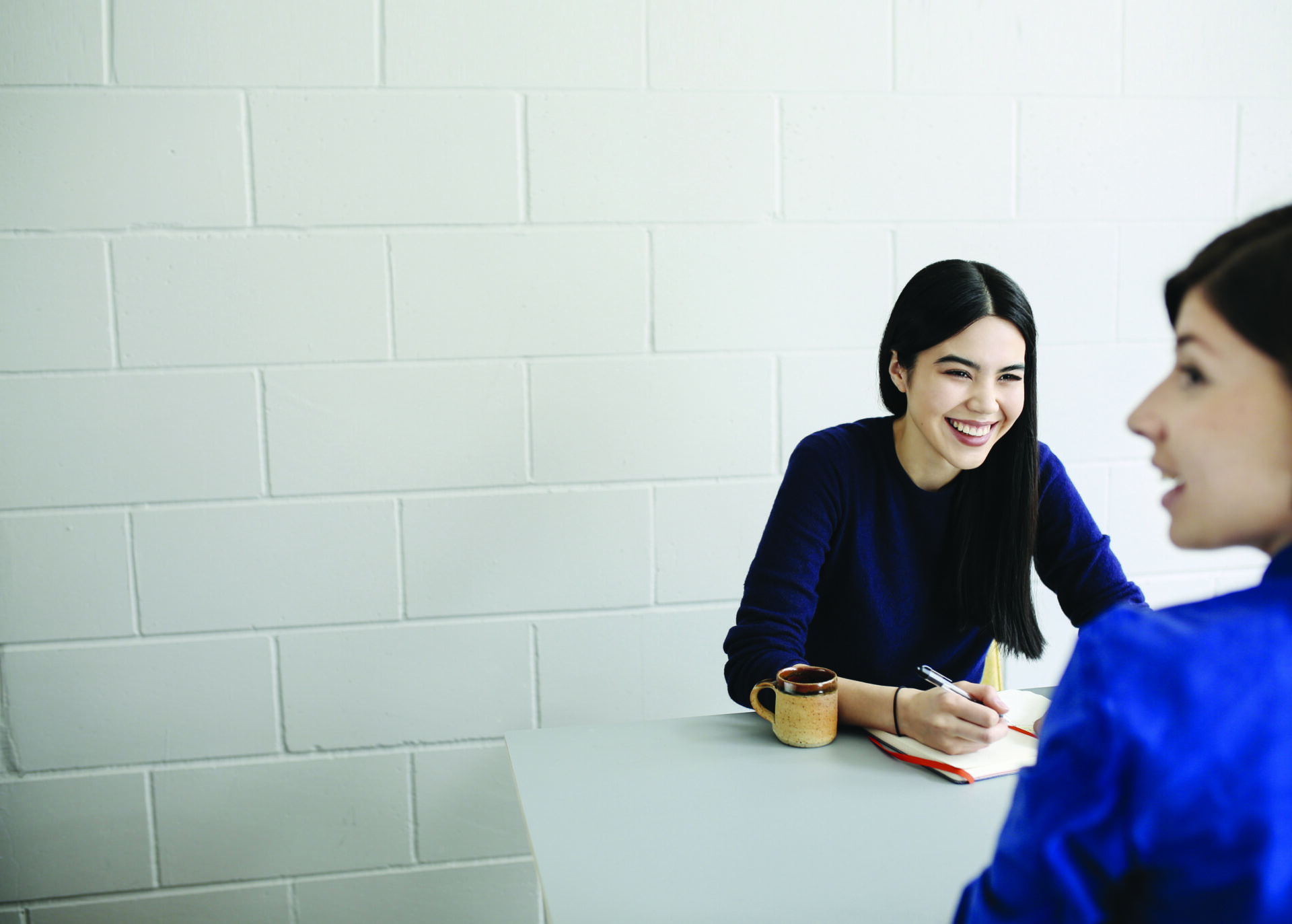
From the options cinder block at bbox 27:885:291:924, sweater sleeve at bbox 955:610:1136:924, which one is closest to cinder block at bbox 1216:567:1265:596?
sweater sleeve at bbox 955:610:1136:924

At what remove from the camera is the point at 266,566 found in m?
1.88

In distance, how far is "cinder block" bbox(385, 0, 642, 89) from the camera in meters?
1.83

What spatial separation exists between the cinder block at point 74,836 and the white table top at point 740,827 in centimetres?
107

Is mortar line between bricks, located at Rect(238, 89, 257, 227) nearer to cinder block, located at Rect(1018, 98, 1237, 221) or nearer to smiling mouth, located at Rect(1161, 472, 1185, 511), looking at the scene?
cinder block, located at Rect(1018, 98, 1237, 221)

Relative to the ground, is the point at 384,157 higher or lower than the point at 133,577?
higher

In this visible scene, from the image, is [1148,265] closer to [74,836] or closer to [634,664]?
[634,664]

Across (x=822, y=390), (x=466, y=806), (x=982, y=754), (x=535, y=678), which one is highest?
(x=822, y=390)

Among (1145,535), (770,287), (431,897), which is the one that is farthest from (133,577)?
(1145,535)

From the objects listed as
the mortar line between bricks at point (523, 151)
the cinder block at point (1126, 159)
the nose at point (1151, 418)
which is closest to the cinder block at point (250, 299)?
the mortar line between bricks at point (523, 151)

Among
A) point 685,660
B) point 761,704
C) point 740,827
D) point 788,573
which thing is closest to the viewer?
point 740,827

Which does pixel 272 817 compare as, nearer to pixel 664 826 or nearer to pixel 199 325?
pixel 199 325

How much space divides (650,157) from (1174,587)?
153 centimetres

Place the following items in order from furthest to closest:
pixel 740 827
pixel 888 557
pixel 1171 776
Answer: pixel 888 557, pixel 740 827, pixel 1171 776

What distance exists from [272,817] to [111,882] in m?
0.31
